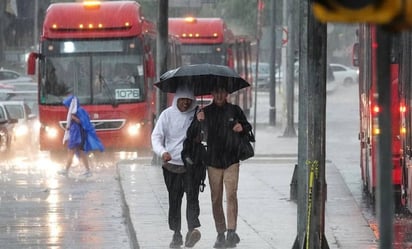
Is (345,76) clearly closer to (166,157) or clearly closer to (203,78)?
(203,78)

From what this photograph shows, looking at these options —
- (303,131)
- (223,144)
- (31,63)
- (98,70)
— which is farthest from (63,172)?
(303,131)

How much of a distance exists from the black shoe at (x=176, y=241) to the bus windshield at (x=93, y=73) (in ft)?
48.1

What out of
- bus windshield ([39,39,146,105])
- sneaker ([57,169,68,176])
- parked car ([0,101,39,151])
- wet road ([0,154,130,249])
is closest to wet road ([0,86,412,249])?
wet road ([0,154,130,249])

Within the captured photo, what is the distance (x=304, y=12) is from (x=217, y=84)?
5.66 feet

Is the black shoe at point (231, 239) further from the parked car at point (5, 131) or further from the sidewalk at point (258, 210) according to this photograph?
the parked car at point (5, 131)

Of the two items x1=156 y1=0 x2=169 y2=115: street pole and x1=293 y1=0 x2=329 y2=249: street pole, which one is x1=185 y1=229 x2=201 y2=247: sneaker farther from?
x1=156 y1=0 x2=169 y2=115: street pole

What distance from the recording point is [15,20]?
63.2 m

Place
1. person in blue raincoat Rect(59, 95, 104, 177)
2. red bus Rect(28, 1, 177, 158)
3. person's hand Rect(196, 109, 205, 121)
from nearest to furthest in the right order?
person's hand Rect(196, 109, 205, 121)
person in blue raincoat Rect(59, 95, 104, 177)
red bus Rect(28, 1, 177, 158)

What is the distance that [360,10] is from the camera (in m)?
3.61

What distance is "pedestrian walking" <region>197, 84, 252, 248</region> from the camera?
1111cm

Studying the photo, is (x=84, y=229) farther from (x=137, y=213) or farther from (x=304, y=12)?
(x=304, y=12)

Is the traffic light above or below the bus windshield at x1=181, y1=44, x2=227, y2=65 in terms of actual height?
above

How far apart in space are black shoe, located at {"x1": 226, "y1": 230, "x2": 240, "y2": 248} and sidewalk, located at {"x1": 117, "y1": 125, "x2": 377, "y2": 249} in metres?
0.11

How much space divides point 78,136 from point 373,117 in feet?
28.4
